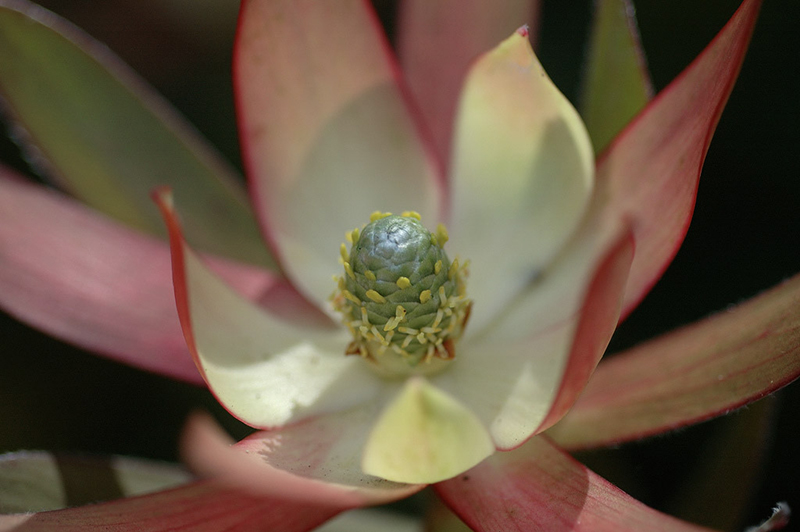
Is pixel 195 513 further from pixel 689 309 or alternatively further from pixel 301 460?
pixel 689 309

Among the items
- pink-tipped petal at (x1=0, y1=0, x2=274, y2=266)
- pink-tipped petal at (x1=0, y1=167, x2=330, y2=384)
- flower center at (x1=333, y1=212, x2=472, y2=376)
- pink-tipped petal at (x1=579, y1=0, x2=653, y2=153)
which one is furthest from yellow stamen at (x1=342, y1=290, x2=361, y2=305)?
pink-tipped petal at (x1=579, y1=0, x2=653, y2=153)

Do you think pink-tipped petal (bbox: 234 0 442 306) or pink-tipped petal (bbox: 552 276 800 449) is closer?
pink-tipped petal (bbox: 552 276 800 449)

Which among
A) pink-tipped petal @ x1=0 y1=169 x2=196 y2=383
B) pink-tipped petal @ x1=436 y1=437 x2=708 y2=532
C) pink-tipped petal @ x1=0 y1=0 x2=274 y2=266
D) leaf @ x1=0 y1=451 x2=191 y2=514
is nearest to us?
pink-tipped petal @ x1=436 y1=437 x2=708 y2=532

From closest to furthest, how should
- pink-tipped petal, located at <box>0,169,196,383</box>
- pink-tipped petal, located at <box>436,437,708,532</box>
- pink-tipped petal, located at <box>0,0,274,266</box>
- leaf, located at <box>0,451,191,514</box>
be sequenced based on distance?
1. pink-tipped petal, located at <box>436,437,708,532</box>
2. leaf, located at <box>0,451,191,514</box>
3. pink-tipped petal, located at <box>0,169,196,383</box>
4. pink-tipped petal, located at <box>0,0,274,266</box>

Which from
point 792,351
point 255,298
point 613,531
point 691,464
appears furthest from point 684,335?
point 255,298

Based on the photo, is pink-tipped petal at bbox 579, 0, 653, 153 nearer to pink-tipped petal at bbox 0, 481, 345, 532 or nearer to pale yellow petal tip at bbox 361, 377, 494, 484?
pale yellow petal tip at bbox 361, 377, 494, 484

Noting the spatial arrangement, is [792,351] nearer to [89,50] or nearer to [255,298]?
[255,298]

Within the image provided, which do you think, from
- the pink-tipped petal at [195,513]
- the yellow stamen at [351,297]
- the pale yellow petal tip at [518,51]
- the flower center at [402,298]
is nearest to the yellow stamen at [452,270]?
the flower center at [402,298]
